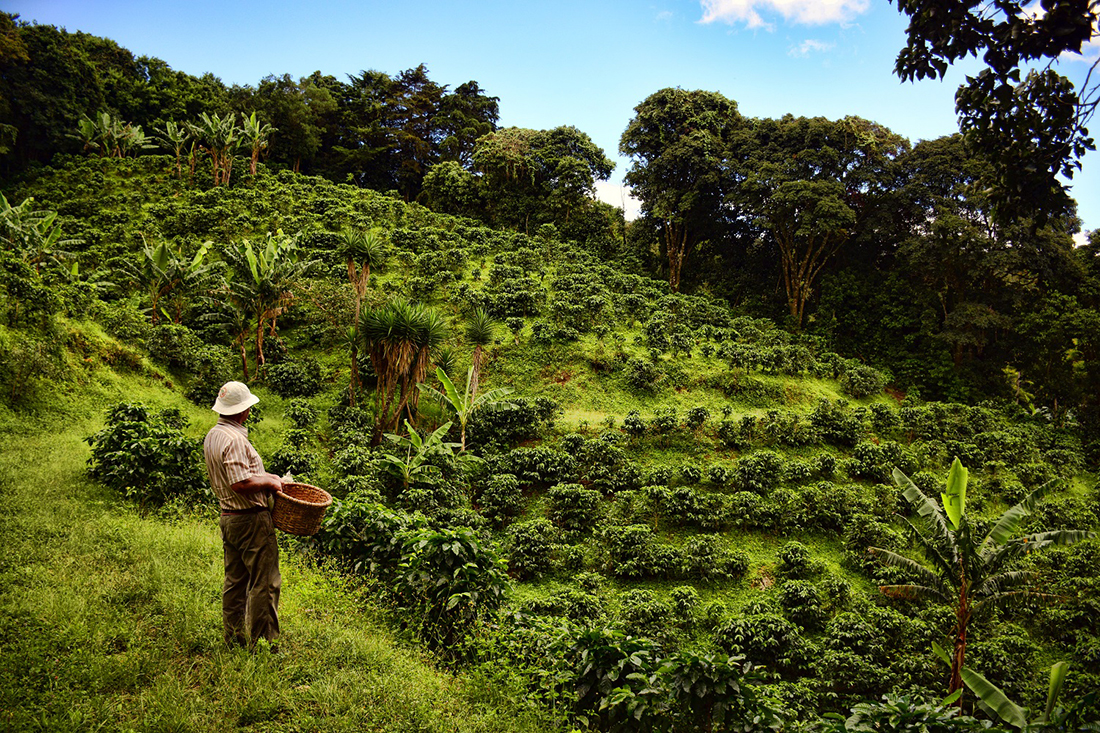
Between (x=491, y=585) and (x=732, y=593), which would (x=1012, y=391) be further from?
(x=491, y=585)

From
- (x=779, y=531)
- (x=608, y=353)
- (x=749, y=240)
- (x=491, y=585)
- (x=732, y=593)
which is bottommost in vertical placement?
(x=732, y=593)

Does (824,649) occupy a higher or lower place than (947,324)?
lower

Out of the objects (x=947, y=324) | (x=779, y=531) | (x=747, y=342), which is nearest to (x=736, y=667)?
(x=779, y=531)

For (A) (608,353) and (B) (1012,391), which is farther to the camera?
(B) (1012,391)

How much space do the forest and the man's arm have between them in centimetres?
111

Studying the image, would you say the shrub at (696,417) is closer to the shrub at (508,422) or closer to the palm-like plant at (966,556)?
the shrub at (508,422)

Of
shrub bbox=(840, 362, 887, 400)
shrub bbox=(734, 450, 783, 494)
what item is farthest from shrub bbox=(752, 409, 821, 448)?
shrub bbox=(840, 362, 887, 400)

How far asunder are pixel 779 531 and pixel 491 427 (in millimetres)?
6815

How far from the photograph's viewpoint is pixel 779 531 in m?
11.0

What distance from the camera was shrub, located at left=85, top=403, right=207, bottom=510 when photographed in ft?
22.5

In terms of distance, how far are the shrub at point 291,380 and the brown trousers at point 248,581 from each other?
37.4ft

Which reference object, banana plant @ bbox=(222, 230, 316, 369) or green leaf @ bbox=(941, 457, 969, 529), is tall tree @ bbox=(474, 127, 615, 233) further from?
green leaf @ bbox=(941, 457, 969, 529)

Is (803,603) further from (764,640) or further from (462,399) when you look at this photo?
(462,399)

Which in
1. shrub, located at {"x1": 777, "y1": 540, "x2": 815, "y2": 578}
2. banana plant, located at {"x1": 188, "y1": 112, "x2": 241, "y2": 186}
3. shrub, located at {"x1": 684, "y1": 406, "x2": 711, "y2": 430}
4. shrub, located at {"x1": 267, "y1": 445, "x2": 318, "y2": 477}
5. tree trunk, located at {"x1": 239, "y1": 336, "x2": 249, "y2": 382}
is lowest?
shrub, located at {"x1": 777, "y1": 540, "x2": 815, "y2": 578}
